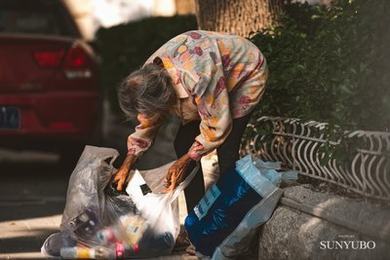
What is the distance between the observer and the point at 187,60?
195 inches

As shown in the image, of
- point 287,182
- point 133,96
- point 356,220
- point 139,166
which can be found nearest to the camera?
point 356,220

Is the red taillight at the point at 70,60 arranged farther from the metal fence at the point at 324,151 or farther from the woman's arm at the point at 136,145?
the woman's arm at the point at 136,145

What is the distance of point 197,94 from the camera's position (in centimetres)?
487

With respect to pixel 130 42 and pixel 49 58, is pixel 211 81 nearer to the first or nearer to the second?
pixel 49 58

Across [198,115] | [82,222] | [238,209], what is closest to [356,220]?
[238,209]

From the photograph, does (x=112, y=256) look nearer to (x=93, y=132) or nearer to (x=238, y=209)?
(x=238, y=209)

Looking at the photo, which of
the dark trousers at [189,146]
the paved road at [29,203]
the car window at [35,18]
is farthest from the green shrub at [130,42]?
the dark trousers at [189,146]

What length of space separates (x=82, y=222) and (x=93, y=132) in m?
3.55

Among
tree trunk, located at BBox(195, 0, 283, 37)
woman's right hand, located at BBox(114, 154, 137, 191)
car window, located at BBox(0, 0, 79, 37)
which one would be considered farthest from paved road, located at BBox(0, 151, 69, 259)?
tree trunk, located at BBox(195, 0, 283, 37)

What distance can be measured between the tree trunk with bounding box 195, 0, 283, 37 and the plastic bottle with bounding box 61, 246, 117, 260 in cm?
222

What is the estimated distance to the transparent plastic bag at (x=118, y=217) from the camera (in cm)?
520

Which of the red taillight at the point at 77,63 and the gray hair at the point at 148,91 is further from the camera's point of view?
the red taillight at the point at 77,63

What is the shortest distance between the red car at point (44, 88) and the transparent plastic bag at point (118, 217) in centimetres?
291

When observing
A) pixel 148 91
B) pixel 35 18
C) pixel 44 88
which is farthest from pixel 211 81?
pixel 35 18
